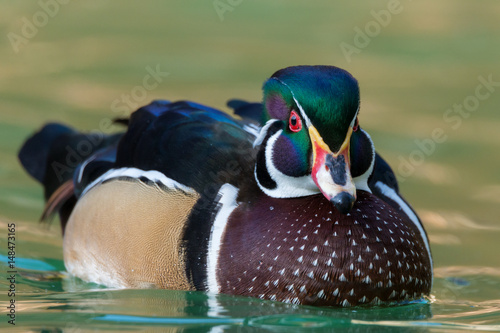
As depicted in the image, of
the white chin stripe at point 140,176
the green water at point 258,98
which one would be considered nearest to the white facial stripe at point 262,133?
the white chin stripe at point 140,176

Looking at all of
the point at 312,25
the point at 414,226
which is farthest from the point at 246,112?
the point at 312,25

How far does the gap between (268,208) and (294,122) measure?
1.78 ft

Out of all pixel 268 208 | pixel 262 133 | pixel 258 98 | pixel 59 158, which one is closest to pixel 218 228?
pixel 268 208

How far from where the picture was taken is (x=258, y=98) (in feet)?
31.0

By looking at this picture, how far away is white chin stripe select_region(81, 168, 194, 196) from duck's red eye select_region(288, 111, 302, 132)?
82 centimetres

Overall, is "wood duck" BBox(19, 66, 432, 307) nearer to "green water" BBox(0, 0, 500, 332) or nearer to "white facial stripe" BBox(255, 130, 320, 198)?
"white facial stripe" BBox(255, 130, 320, 198)

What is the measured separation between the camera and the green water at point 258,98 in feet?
17.0

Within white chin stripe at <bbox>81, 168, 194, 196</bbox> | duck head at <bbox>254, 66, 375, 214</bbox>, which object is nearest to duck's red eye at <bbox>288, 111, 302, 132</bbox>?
duck head at <bbox>254, 66, 375, 214</bbox>

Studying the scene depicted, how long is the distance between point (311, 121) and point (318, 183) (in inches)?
13.1

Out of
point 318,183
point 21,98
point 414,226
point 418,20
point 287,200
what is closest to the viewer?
point 318,183

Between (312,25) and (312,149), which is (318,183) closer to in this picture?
(312,149)

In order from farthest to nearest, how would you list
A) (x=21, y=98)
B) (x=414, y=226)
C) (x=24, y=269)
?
(x=21, y=98), (x=24, y=269), (x=414, y=226)

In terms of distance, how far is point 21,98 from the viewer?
9.51 meters

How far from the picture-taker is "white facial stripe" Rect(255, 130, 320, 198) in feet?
16.9
